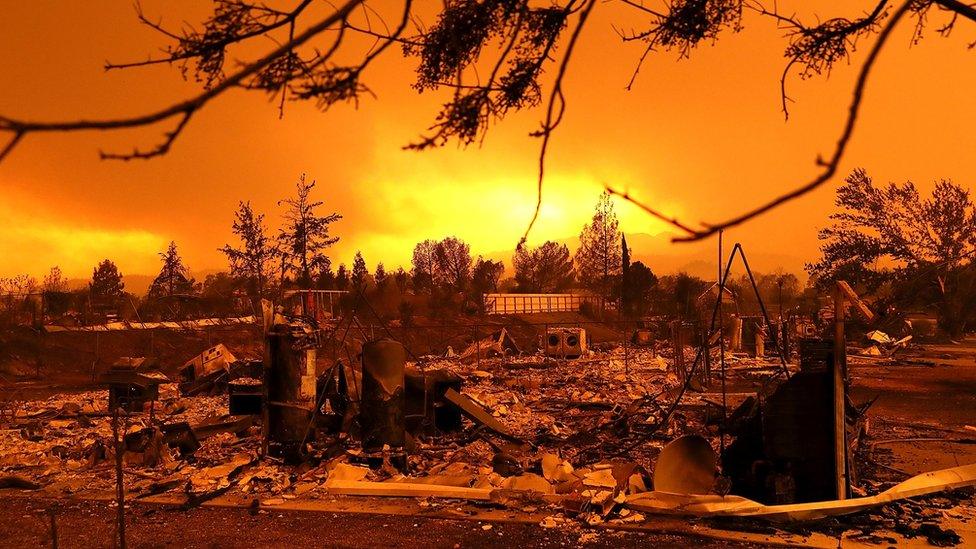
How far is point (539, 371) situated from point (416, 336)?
557 inches

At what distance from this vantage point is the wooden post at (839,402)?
664 cm

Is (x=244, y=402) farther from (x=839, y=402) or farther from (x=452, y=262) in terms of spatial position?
(x=452, y=262)

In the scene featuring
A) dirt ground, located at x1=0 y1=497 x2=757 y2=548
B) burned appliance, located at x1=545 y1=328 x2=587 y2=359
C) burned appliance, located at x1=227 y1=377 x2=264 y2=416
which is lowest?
dirt ground, located at x1=0 y1=497 x2=757 y2=548

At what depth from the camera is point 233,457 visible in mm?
10125

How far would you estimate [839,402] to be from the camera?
22.1 ft

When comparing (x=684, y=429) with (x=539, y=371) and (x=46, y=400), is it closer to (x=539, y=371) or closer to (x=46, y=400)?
(x=539, y=371)

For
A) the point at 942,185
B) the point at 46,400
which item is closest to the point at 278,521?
the point at 46,400

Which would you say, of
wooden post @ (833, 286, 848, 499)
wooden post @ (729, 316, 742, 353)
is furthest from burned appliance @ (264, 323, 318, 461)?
wooden post @ (729, 316, 742, 353)

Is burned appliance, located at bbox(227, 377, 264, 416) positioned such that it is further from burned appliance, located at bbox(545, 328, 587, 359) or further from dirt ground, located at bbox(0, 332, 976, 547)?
burned appliance, located at bbox(545, 328, 587, 359)

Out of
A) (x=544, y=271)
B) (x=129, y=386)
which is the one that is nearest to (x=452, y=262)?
(x=544, y=271)

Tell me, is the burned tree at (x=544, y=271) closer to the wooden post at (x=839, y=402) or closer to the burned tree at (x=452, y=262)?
the burned tree at (x=452, y=262)

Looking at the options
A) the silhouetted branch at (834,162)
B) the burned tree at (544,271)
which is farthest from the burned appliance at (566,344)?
the burned tree at (544,271)

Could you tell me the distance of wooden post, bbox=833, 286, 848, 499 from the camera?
664 centimetres

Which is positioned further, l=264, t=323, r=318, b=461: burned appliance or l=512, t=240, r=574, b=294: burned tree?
l=512, t=240, r=574, b=294: burned tree
